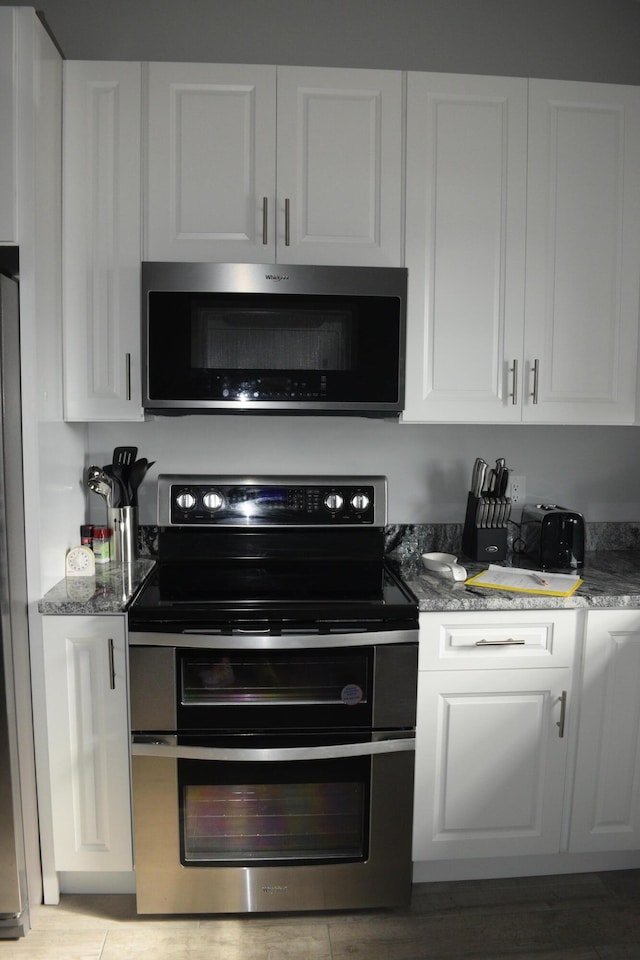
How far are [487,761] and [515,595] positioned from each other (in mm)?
488

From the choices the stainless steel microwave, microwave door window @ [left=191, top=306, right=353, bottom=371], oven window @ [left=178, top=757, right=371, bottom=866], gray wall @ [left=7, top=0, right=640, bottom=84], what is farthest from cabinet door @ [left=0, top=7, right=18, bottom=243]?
oven window @ [left=178, top=757, right=371, bottom=866]

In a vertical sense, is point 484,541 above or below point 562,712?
above

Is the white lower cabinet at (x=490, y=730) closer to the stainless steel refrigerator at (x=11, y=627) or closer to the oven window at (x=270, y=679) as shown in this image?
the oven window at (x=270, y=679)

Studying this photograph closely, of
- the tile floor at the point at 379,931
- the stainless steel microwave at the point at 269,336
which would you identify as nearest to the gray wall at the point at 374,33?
the stainless steel microwave at the point at 269,336

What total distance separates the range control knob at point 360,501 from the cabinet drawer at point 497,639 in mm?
460

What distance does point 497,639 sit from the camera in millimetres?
1965

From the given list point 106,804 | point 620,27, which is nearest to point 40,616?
point 106,804

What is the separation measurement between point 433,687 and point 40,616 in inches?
43.2

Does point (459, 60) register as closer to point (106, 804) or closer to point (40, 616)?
point (40, 616)

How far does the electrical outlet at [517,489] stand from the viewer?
255cm

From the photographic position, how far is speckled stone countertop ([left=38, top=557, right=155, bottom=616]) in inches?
73.0

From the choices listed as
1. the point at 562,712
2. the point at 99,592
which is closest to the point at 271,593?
the point at 99,592

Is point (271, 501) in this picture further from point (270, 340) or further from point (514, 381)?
point (514, 381)

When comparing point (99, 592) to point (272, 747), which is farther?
point (99, 592)
